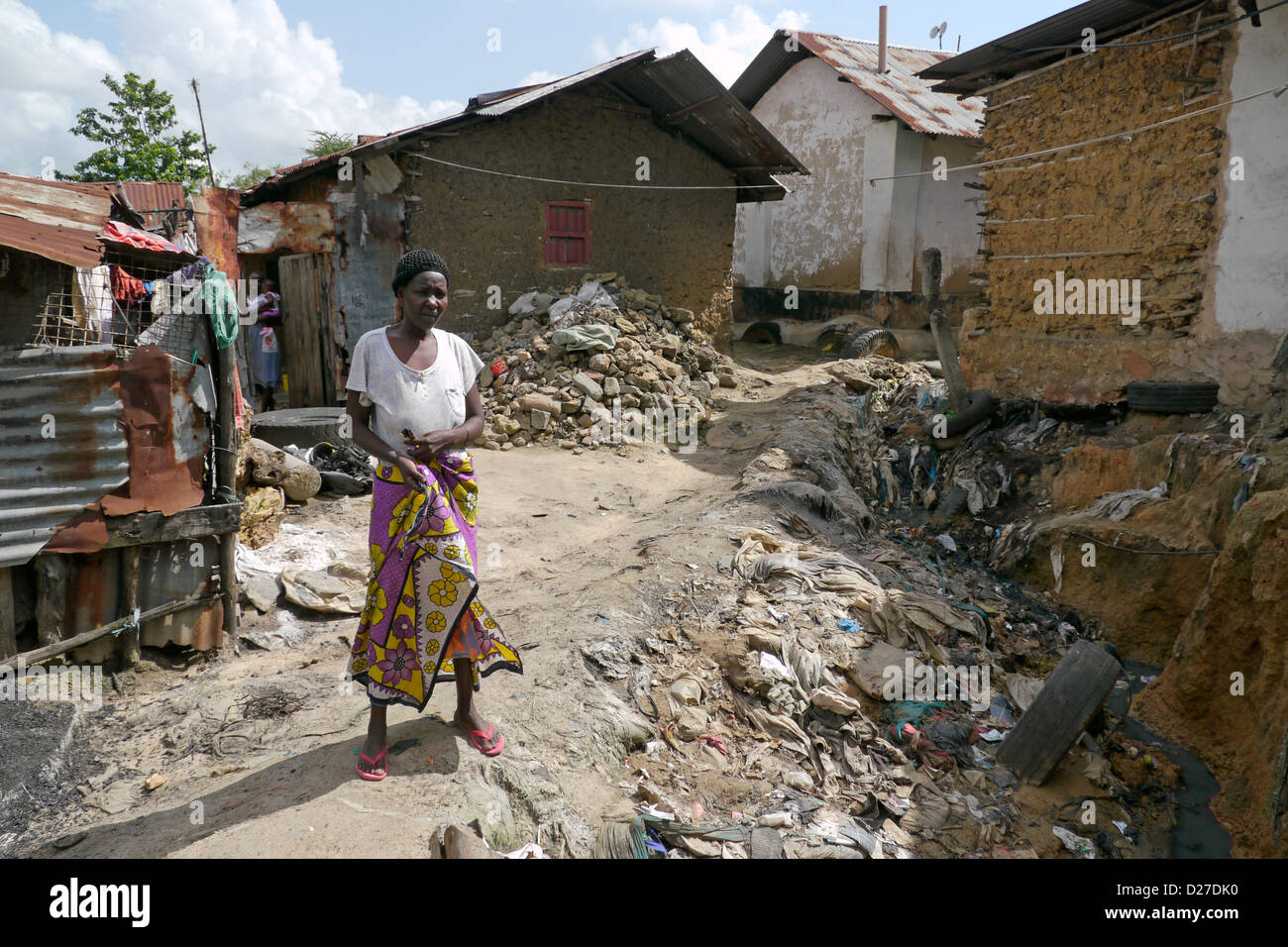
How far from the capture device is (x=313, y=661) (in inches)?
173

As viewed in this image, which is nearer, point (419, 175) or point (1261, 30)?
point (1261, 30)

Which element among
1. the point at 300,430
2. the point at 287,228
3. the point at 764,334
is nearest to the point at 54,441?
the point at 300,430

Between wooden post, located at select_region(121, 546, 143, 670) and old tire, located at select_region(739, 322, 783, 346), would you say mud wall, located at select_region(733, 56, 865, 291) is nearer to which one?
old tire, located at select_region(739, 322, 783, 346)

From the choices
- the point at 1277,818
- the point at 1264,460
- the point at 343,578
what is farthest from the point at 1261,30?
the point at 343,578

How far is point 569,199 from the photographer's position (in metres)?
11.7

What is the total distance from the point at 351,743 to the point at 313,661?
Answer: 4.53ft

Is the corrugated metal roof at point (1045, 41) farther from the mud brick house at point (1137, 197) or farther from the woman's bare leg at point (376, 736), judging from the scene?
the woman's bare leg at point (376, 736)

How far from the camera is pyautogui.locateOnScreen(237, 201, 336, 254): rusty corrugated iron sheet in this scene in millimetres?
10297

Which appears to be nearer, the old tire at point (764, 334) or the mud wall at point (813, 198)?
the mud wall at point (813, 198)

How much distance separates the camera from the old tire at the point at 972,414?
9.20m

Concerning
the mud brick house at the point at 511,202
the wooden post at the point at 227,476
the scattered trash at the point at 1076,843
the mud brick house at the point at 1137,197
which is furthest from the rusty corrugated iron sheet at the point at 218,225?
the scattered trash at the point at 1076,843

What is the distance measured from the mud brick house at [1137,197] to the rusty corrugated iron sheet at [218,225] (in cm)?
823

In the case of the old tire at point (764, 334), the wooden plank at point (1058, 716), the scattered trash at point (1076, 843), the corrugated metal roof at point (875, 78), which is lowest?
the scattered trash at point (1076, 843)
